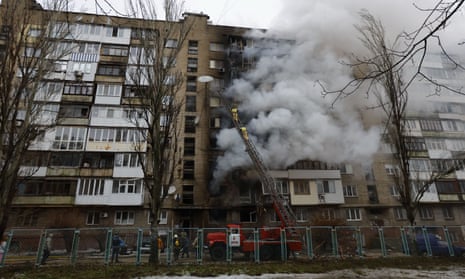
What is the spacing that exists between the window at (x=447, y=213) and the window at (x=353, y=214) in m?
8.96

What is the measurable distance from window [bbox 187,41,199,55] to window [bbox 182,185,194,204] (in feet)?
52.1

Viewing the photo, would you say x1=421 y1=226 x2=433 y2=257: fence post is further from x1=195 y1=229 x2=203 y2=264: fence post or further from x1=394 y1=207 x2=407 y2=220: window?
x1=394 y1=207 x2=407 y2=220: window

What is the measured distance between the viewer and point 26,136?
10.3 meters

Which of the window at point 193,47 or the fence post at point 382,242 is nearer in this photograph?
the fence post at point 382,242

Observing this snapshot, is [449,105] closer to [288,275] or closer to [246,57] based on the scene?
[246,57]

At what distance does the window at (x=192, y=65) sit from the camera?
30.2 m

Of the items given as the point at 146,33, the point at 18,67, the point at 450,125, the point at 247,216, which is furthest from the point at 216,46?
the point at 450,125

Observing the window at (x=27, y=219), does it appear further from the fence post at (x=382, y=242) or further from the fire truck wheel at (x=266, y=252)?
the fence post at (x=382, y=242)

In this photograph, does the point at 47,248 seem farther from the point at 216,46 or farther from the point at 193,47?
the point at 216,46

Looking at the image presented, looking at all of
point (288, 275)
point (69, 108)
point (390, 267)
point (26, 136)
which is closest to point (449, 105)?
point (390, 267)

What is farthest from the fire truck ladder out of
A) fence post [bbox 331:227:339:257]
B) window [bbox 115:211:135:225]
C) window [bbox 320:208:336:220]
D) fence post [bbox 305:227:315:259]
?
window [bbox 115:211:135:225]

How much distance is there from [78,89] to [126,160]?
27.8 ft

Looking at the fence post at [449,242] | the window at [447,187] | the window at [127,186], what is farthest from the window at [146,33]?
the window at [447,187]

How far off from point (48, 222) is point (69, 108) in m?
10.0
